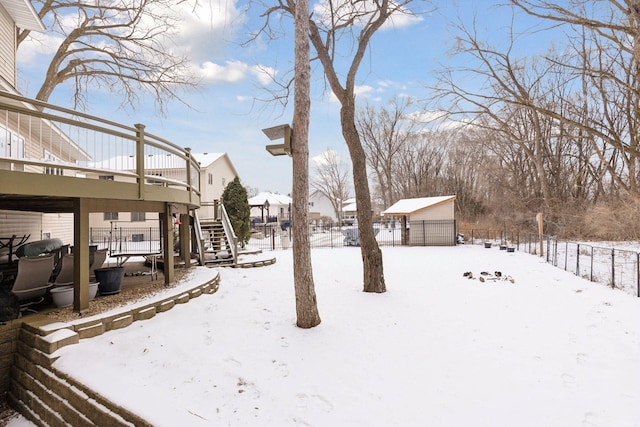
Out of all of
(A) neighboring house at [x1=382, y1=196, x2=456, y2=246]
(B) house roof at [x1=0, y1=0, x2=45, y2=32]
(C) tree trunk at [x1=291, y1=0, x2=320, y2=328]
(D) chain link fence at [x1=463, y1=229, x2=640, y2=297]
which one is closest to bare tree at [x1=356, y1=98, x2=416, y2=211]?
(A) neighboring house at [x1=382, y1=196, x2=456, y2=246]

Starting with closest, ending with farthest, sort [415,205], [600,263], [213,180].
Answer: [600,263] < [415,205] < [213,180]

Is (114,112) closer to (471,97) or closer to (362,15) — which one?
(362,15)

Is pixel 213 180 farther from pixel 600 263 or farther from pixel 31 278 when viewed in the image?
pixel 600 263

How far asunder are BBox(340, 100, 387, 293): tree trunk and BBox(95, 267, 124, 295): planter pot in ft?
15.9

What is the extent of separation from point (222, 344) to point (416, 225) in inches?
638

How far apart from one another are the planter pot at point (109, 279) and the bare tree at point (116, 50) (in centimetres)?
Answer: 1061

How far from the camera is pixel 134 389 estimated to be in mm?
3203

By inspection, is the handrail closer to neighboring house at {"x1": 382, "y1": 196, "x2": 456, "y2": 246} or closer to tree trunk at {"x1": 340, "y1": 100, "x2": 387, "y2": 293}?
tree trunk at {"x1": 340, "y1": 100, "x2": 387, "y2": 293}

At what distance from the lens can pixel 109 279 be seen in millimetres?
5598

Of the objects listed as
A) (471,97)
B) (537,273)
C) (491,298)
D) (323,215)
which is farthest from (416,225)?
(323,215)

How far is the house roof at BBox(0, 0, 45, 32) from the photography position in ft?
28.9

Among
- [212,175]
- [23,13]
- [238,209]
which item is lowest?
[238,209]

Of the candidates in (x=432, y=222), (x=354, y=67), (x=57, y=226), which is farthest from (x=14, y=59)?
(x=432, y=222)

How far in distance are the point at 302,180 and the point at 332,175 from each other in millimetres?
38839
